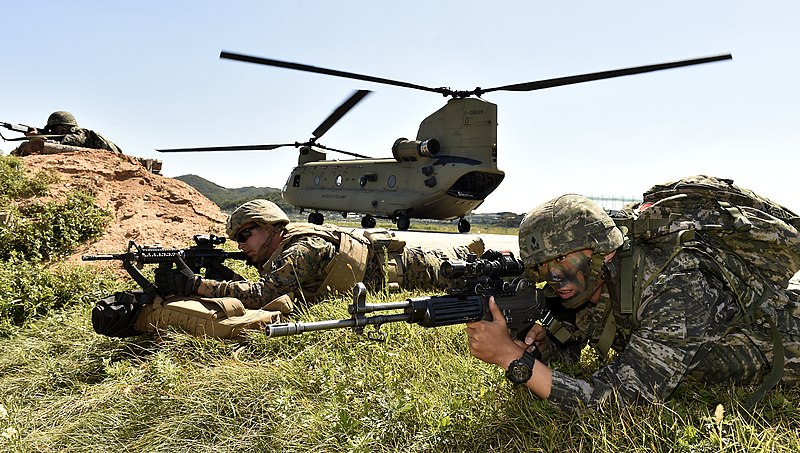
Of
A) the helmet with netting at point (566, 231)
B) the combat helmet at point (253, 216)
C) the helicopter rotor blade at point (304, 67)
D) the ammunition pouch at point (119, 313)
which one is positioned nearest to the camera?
the helmet with netting at point (566, 231)

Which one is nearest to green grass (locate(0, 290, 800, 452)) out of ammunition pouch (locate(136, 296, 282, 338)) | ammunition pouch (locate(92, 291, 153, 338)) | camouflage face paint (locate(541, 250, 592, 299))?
ammunition pouch (locate(136, 296, 282, 338))

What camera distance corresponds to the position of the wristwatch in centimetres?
280

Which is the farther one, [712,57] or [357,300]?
[712,57]

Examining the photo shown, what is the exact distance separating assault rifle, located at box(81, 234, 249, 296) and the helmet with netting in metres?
3.43

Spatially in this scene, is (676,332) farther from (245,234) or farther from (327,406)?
(245,234)

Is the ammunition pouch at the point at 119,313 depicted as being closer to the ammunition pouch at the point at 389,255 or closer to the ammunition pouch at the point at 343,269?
the ammunition pouch at the point at 343,269

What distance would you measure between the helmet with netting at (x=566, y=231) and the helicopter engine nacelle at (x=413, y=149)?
41.9 feet

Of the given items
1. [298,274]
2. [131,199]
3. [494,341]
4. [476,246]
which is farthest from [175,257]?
[131,199]

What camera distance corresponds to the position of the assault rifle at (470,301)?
2.80m

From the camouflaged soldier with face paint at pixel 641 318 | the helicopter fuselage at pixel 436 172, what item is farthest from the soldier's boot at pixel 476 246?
the helicopter fuselage at pixel 436 172

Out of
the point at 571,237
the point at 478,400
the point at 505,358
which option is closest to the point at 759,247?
the point at 571,237

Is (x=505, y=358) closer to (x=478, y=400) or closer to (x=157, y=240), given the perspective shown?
(x=478, y=400)

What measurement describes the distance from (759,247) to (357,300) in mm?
2199

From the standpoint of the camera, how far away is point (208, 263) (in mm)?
5418
